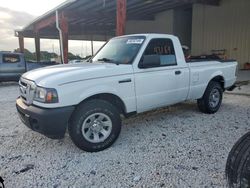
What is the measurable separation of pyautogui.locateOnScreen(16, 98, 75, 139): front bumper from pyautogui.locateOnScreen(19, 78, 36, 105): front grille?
0.18 meters

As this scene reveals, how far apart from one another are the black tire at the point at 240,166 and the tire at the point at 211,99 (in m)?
3.16

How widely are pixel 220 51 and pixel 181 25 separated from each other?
4.70 meters

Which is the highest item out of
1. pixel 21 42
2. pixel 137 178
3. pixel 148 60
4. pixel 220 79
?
pixel 21 42

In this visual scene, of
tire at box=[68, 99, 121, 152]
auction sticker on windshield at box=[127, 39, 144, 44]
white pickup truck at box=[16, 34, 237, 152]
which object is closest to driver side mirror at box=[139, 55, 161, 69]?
white pickup truck at box=[16, 34, 237, 152]

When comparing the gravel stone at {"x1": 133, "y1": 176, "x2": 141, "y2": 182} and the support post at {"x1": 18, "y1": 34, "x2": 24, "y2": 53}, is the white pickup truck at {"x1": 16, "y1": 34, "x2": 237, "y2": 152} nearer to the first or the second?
the gravel stone at {"x1": 133, "y1": 176, "x2": 141, "y2": 182}

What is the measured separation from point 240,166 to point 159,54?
2.70m

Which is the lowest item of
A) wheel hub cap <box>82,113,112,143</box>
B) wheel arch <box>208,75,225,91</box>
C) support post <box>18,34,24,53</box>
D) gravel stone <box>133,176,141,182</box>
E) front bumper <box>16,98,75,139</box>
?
gravel stone <box>133,176,141,182</box>

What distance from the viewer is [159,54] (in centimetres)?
453

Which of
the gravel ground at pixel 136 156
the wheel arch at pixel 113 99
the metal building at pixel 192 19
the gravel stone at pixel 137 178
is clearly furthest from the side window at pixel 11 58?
the gravel stone at pixel 137 178

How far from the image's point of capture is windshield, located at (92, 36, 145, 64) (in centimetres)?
420

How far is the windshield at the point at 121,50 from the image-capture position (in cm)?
420

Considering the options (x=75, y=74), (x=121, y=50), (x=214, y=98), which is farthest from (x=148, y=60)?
(x=214, y=98)

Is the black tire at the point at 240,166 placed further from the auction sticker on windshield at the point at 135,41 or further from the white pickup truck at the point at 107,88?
the auction sticker on windshield at the point at 135,41

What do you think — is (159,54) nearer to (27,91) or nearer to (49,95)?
(49,95)
